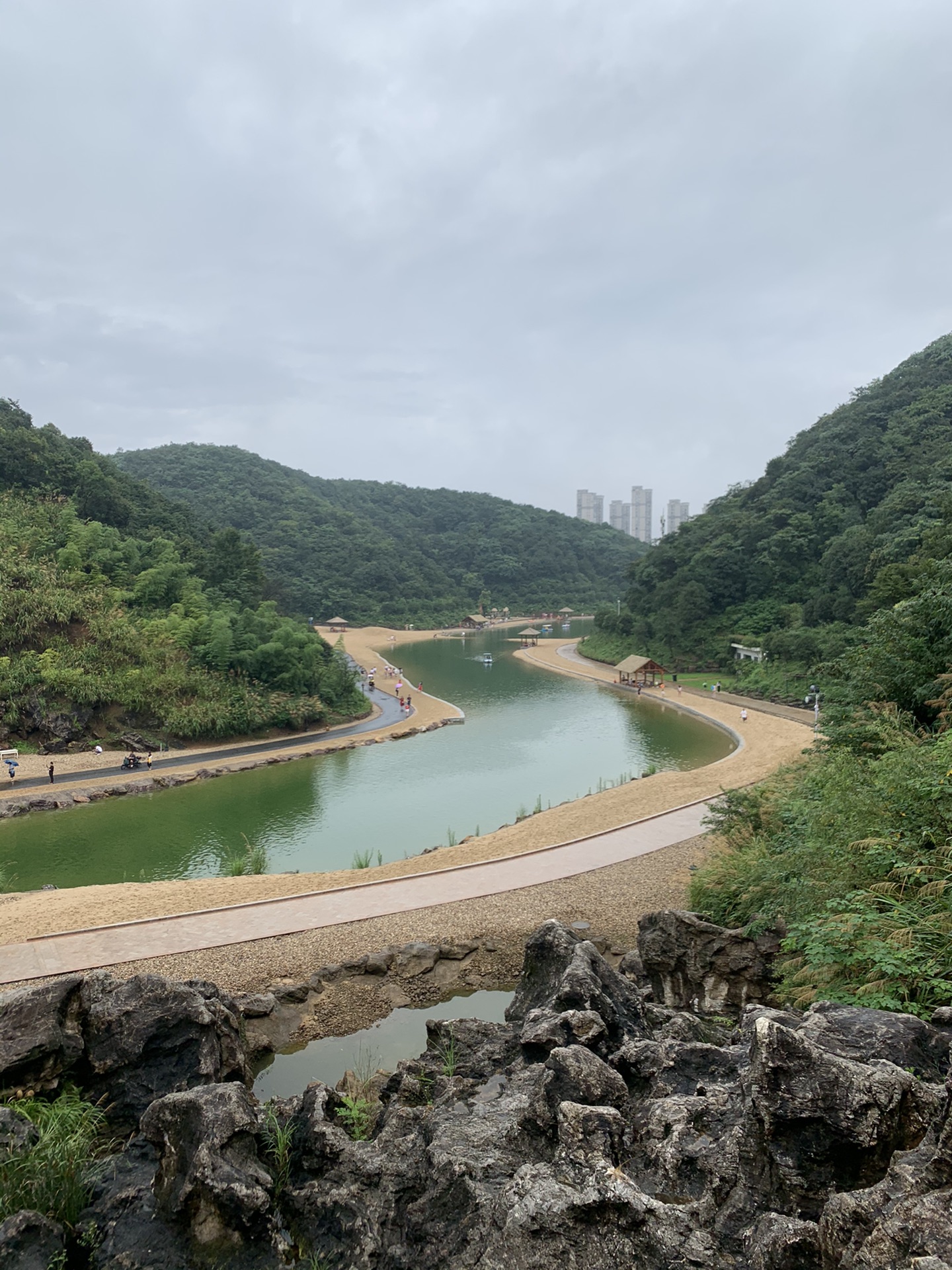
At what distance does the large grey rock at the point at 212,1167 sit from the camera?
377 centimetres

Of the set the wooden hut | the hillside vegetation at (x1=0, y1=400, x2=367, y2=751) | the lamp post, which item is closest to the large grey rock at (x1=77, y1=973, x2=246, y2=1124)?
the hillside vegetation at (x1=0, y1=400, x2=367, y2=751)

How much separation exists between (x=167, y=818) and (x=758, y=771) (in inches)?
588

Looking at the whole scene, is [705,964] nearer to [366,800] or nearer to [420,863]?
[420,863]

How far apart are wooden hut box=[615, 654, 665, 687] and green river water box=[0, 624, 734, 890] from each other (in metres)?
6.30

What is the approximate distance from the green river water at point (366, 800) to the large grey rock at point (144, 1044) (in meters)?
8.69

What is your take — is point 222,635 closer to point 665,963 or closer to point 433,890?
point 433,890

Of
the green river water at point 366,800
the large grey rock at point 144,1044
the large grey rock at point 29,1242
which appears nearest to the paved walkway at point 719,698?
the green river water at point 366,800

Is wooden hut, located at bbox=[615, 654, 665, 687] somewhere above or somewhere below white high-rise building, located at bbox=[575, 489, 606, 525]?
below

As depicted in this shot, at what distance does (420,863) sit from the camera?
1253 centimetres

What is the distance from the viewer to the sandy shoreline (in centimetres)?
1000

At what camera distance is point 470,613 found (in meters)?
85.9

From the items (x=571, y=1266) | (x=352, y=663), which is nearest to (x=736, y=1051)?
(x=571, y=1266)

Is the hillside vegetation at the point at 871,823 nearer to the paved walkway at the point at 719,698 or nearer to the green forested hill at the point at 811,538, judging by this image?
the green forested hill at the point at 811,538

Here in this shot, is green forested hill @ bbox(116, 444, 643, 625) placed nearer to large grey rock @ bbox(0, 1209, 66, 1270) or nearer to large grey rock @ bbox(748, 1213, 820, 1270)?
large grey rock @ bbox(0, 1209, 66, 1270)
